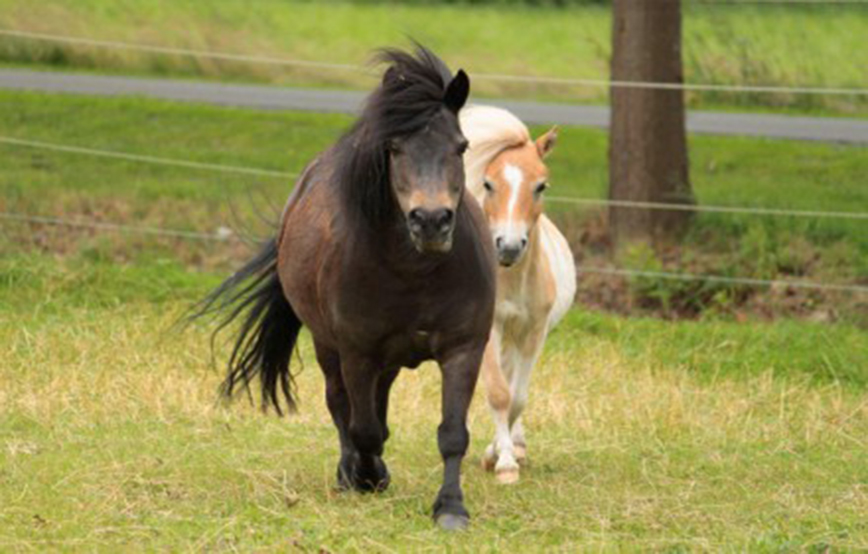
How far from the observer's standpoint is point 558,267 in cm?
952

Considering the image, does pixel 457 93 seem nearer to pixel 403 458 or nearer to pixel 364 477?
pixel 364 477

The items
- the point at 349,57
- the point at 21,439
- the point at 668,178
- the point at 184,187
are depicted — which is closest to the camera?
the point at 21,439

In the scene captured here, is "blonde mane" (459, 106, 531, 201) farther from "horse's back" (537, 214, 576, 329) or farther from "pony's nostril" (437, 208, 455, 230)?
"pony's nostril" (437, 208, 455, 230)

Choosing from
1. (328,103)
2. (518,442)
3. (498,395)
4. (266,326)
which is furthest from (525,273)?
(328,103)

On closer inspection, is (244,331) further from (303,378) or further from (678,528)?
(678,528)

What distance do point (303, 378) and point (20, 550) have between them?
4.38 metres

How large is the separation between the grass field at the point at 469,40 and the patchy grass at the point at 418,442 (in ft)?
16.8

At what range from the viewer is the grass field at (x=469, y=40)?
59.0 feet

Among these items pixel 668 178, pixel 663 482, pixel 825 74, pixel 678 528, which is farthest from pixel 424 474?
pixel 825 74

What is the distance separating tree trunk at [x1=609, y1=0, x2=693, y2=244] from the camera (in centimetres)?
1362

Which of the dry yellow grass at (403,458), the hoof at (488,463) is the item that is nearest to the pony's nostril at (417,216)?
the dry yellow grass at (403,458)

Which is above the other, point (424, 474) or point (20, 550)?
point (20, 550)

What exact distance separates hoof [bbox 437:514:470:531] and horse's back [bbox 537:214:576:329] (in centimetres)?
225

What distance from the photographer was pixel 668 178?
45.4 ft
